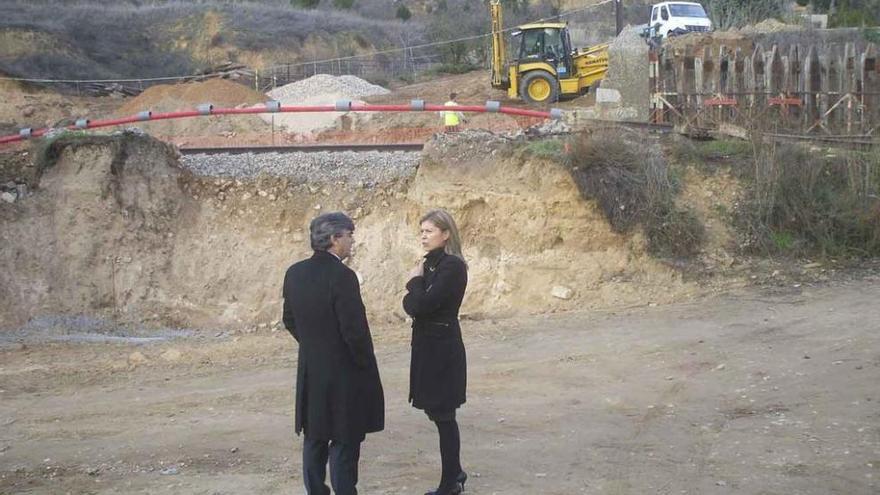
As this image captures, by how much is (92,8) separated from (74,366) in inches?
1431

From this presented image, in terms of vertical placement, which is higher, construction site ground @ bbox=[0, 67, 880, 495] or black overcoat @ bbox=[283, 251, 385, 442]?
black overcoat @ bbox=[283, 251, 385, 442]

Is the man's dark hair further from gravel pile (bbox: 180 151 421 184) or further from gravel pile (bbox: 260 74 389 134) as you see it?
gravel pile (bbox: 260 74 389 134)

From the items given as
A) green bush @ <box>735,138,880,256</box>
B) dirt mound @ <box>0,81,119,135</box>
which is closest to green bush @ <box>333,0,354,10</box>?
dirt mound @ <box>0,81,119,135</box>

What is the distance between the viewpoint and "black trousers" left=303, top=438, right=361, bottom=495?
5.80m

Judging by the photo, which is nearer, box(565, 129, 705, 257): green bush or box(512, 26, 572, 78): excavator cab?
box(565, 129, 705, 257): green bush

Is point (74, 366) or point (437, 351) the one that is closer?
point (437, 351)

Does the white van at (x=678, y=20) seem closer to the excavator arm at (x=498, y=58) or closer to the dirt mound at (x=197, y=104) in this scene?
the excavator arm at (x=498, y=58)

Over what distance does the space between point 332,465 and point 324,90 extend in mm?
24440

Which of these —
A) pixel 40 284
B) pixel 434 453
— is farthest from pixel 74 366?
pixel 434 453

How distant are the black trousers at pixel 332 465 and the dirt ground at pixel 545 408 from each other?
78 centimetres

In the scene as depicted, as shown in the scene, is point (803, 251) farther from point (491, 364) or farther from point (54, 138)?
point (54, 138)

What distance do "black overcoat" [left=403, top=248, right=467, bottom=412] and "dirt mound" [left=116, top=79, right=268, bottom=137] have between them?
1802 cm

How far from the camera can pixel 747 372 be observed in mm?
9078

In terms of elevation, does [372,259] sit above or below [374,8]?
below
